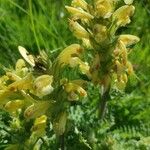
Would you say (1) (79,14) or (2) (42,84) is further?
(1) (79,14)

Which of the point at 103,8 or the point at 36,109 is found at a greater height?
the point at 103,8

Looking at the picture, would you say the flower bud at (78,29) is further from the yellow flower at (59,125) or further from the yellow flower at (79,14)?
the yellow flower at (59,125)

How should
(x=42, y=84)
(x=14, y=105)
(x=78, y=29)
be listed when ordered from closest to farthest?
(x=42, y=84)
(x=14, y=105)
(x=78, y=29)

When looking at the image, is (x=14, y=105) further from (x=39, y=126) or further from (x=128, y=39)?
(x=128, y=39)

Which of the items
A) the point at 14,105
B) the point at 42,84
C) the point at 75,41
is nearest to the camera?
the point at 42,84

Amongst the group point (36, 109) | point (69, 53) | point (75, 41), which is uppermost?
point (69, 53)

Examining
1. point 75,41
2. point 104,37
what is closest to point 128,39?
point 104,37

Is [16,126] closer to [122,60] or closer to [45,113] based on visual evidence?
[45,113]
